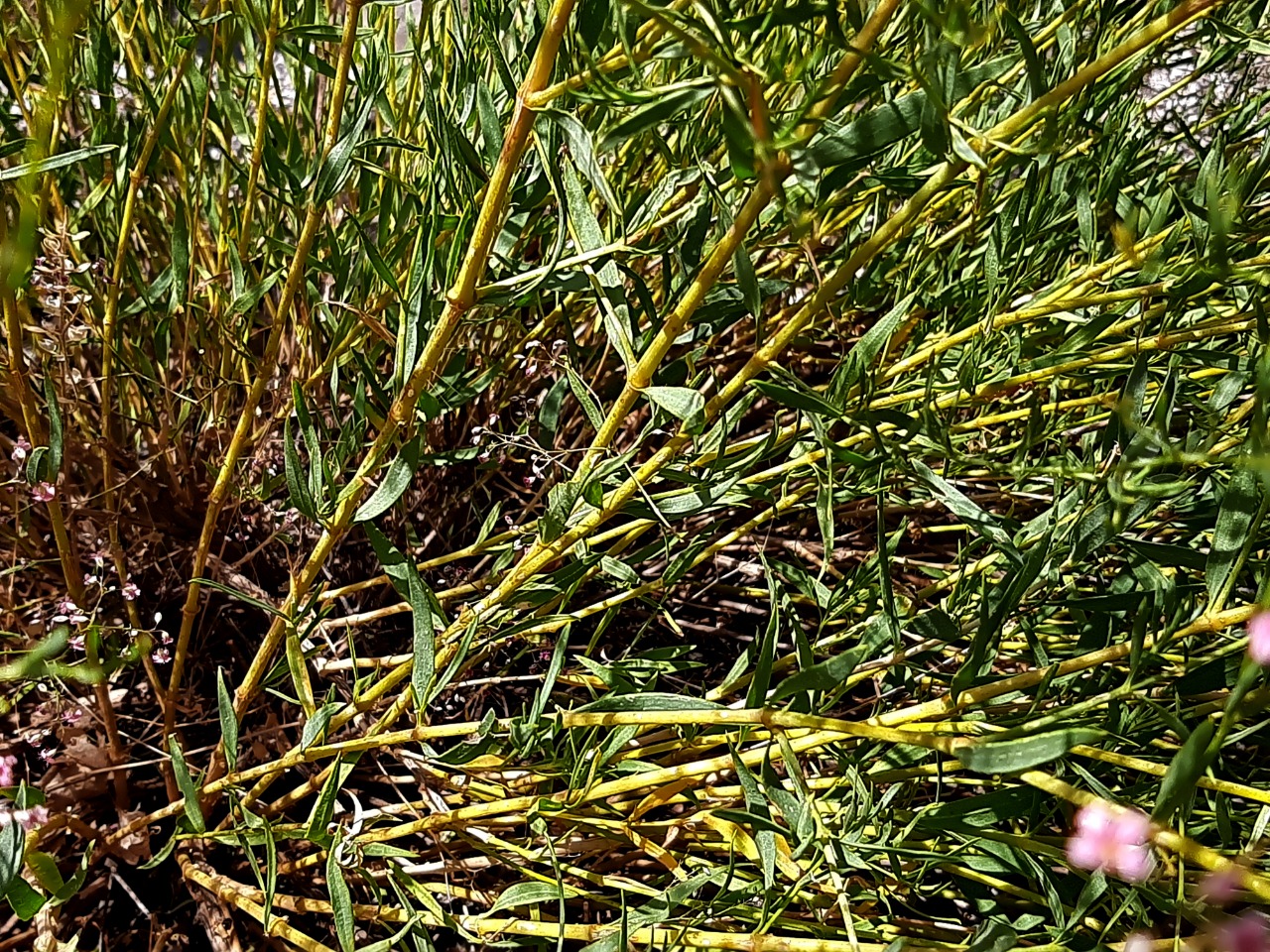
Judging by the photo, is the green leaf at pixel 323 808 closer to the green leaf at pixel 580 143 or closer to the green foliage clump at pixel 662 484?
the green foliage clump at pixel 662 484

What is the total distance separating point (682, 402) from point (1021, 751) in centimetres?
20

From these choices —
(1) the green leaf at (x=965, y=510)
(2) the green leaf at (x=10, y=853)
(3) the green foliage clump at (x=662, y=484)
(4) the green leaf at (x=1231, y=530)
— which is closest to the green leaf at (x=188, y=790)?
(3) the green foliage clump at (x=662, y=484)

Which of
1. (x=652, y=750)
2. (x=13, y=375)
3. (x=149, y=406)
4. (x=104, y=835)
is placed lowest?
(x=104, y=835)

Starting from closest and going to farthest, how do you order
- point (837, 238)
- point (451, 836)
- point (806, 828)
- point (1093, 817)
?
point (1093, 817) < point (806, 828) < point (451, 836) < point (837, 238)

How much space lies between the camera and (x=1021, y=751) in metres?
0.41

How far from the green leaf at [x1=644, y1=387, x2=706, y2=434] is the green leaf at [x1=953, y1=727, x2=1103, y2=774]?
181 mm

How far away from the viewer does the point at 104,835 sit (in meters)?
0.81

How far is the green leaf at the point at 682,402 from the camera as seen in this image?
0.46 meters

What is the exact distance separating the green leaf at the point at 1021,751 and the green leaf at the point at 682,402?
181 millimetres

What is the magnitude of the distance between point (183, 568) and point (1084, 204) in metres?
0.84

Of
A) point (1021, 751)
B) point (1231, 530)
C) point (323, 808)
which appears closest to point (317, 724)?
point (323, 808)

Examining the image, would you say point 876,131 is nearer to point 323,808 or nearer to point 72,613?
point 323,808

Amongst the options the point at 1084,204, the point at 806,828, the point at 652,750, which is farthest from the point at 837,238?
the point at 806,828

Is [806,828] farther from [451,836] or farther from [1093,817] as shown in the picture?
[451,836]
